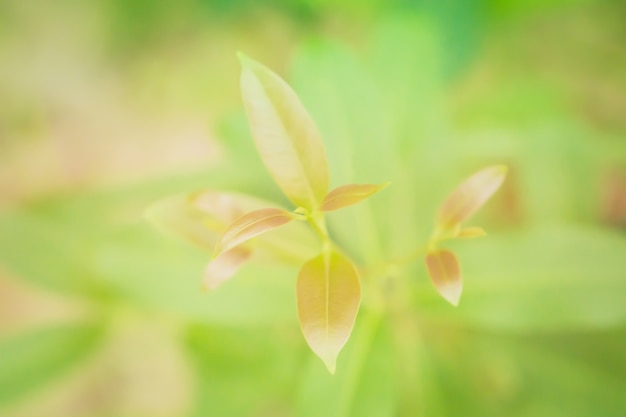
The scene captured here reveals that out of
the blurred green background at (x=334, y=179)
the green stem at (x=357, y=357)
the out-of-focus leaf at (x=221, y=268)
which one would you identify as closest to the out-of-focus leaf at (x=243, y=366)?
the blurred green background at (x=334, y=179)

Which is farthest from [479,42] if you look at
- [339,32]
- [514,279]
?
[514,279]

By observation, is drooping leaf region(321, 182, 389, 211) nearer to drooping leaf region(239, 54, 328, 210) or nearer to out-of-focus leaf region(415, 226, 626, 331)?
drooping leaf region(239, 54, 328, 210)

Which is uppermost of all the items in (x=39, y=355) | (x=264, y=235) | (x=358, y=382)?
(x=264, y=235)

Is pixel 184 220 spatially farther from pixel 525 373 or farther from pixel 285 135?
pixel 525 373

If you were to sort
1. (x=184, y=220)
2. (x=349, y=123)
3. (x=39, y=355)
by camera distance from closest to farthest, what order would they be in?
1. (x=184, y=220)
2. (x=349, y=123)
3. (x=39, y=355)

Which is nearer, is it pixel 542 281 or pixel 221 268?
pixel 221 268

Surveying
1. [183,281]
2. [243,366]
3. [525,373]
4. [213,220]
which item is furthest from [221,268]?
[525,373]

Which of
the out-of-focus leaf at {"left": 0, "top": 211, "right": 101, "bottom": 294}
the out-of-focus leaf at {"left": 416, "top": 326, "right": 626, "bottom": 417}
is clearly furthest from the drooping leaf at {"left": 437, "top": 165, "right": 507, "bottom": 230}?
the out-of-focus leaf at {"left": 0, "top": 211, "right": 101, "bottom": 294}
